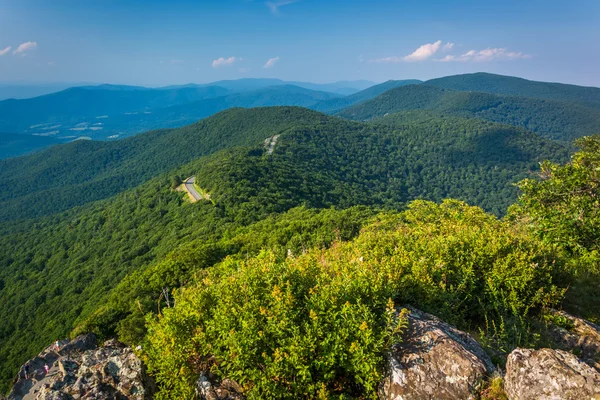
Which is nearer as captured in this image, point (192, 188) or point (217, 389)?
point (217, 389)

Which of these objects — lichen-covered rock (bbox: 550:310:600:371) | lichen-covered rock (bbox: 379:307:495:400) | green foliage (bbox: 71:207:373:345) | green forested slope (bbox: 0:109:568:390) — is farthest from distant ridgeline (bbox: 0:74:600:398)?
lichen-covered rock (bbox: 379:307:495:400)

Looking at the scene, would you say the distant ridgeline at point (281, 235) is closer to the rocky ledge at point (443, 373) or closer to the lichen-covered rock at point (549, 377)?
the rocky ledge at point (443, 373)

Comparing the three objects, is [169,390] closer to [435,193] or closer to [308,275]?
[308,275]

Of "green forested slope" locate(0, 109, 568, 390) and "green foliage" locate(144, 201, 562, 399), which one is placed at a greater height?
"green foliage" locate(144, 201, 562, 399)

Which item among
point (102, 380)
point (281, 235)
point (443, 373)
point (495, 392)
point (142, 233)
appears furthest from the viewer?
point (142, 233)

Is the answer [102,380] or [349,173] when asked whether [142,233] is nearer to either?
[102,380]

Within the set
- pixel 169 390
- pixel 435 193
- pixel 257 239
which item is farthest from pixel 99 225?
pixel 435 193

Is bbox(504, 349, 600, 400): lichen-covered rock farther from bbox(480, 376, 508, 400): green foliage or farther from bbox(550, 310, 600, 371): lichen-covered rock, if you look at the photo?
bbox(550, 310, 600, 371): lichen-covered rock

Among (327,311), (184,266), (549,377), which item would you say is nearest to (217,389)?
(327,311)
